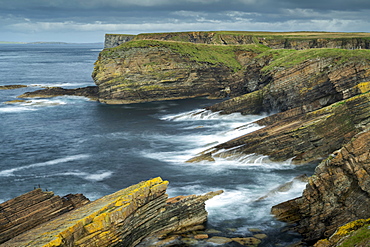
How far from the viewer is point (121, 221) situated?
68.5 feet

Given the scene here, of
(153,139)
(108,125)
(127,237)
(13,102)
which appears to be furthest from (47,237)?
(13,102)

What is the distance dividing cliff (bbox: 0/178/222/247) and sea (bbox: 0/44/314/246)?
10.6 feet

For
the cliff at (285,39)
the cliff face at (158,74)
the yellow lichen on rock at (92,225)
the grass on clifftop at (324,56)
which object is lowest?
the yellow lichen on rock at (92,225)

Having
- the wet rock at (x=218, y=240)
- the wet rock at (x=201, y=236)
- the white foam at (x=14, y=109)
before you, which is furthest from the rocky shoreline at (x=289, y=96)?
the white foam at (x=14, y=109)

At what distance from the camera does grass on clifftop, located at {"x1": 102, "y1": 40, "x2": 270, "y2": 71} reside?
91125 mm

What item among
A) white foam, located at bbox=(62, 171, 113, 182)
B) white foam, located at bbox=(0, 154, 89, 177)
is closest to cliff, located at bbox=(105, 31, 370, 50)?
white foam, located at bbox=(0, 154, 89, 177)

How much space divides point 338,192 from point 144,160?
2595cm

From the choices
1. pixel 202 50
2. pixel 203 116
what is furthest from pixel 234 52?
pixel 203 116

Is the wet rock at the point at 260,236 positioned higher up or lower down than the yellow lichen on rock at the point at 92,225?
lower down

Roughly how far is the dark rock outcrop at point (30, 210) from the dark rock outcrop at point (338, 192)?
14.1 metres

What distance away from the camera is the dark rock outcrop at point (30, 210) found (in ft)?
74.8

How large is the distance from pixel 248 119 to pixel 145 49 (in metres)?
35.1

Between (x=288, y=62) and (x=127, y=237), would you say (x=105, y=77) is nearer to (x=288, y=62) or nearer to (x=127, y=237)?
(x=288, y=62)

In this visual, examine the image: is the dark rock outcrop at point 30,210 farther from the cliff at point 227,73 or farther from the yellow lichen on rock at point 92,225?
the cliff at point 227,73
